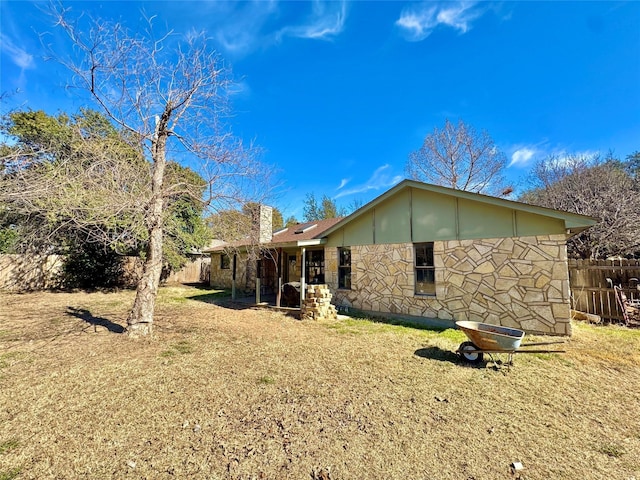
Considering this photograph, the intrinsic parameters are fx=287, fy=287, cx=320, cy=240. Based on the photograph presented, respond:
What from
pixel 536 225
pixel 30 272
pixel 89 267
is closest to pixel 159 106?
pixel 536 225

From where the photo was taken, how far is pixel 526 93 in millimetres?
13281

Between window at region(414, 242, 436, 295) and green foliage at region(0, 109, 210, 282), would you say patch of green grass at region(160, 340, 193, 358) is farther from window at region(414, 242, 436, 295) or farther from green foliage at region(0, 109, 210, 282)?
window at region(414, 242, 436, 295)

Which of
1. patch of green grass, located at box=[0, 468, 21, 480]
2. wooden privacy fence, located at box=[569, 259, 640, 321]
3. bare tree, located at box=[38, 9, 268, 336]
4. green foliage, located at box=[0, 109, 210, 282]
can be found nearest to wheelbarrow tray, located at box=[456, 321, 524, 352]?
wooden privacy fence, located at box=[569, 259, 640, 321]

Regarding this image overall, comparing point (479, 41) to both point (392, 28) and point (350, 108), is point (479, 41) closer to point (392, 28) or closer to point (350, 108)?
point (392, 28)

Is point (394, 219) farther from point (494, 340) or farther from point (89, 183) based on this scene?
point (89, 183)

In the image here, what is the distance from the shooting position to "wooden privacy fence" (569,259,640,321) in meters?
7.67

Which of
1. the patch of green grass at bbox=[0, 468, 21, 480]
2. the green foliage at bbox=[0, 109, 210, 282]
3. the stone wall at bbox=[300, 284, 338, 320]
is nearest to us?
the patch of green grass at bbox=[0, 468, 21, 480]

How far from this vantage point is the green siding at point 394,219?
901 centimetres

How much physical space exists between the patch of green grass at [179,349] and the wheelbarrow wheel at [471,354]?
5.20 metres

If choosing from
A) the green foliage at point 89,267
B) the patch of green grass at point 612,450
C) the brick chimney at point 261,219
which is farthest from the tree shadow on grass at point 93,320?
the patch of green grass at point 612,450

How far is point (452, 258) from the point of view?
8102 mm

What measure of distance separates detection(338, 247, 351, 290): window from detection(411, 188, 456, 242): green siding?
8.81 feet

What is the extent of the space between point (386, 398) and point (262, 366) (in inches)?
87.1

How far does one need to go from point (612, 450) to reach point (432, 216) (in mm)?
6388
